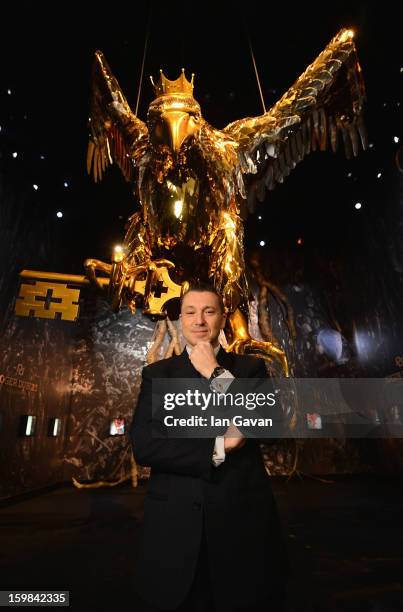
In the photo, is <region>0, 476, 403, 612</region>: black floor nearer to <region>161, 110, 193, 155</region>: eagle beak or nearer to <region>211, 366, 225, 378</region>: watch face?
<region>211, 366, 225, 378</region>: watch face

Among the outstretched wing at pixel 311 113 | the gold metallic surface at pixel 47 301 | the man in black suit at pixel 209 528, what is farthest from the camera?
the outstretched wing at pixel 311 113

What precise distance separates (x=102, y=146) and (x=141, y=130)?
0.51m

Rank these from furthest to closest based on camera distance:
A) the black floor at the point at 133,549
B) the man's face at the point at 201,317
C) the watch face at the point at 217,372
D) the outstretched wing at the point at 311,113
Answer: the outstretched wing at the point at 311,113 < the black floor at the point at 133,549 < the man's face at the point at 201,317 < the watch face at the point at 217,372

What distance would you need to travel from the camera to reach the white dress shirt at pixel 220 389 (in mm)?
809

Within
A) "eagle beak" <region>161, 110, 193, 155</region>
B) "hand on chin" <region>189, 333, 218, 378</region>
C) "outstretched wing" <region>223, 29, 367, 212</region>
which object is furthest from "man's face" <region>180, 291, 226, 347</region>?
"outstretched wing" <region>223, 29, 367, 212</region>

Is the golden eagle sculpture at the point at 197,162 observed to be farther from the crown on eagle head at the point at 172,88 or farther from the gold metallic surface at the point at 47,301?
the gold metallic surface at the point at 47,301

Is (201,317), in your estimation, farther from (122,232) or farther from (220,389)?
(122,232)

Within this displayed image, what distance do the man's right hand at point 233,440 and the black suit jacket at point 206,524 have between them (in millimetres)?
41

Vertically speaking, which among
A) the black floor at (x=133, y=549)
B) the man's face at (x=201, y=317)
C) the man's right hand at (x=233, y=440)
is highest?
the man's face at (x=201, y=317)

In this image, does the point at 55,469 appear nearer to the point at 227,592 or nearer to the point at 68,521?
the point at 68,521

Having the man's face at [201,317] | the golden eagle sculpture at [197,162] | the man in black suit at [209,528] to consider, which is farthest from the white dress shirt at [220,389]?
the golden eagle sculpture at [197,162]

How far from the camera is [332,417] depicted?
5.48 meters

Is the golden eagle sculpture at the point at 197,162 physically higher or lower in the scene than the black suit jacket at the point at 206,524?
higher

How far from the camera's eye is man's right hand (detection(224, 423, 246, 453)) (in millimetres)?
807
